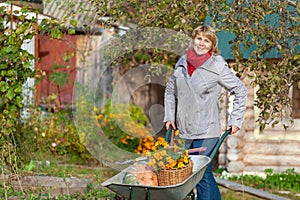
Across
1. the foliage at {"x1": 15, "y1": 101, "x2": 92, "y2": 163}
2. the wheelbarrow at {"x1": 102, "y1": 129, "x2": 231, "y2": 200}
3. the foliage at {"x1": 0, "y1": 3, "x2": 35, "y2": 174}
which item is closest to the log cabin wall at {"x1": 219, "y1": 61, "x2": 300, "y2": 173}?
the foliage at {"x1": 15, "y1": 101, "x2": 92, "y2": 163}

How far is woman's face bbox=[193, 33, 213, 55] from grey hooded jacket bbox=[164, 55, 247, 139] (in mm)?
90

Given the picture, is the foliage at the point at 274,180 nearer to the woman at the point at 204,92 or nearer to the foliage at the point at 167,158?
the woman at the point at 204,92

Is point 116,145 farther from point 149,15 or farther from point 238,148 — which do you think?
point 149,15

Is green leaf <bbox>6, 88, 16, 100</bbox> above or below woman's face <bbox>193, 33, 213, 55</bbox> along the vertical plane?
below

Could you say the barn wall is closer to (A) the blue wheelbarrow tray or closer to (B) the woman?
(B) the woman

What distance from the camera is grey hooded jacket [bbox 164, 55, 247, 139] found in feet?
16.0

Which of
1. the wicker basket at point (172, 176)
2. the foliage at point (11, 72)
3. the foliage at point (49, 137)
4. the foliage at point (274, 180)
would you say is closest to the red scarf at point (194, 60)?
the wicker basket at point (172, 176)

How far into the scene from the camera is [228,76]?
4895mm

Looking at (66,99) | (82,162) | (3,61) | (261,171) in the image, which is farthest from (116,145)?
(3,61)

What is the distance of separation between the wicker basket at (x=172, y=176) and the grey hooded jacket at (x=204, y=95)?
0.66 metres

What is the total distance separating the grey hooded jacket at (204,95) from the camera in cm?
487

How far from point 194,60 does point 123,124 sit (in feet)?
17.3

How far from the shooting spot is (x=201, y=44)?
4848mm

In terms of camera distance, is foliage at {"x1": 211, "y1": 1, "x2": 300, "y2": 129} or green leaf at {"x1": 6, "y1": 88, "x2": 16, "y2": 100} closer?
foliage at {"x1": 211, "y1": 1, "x2": 300, "y2": 129}
